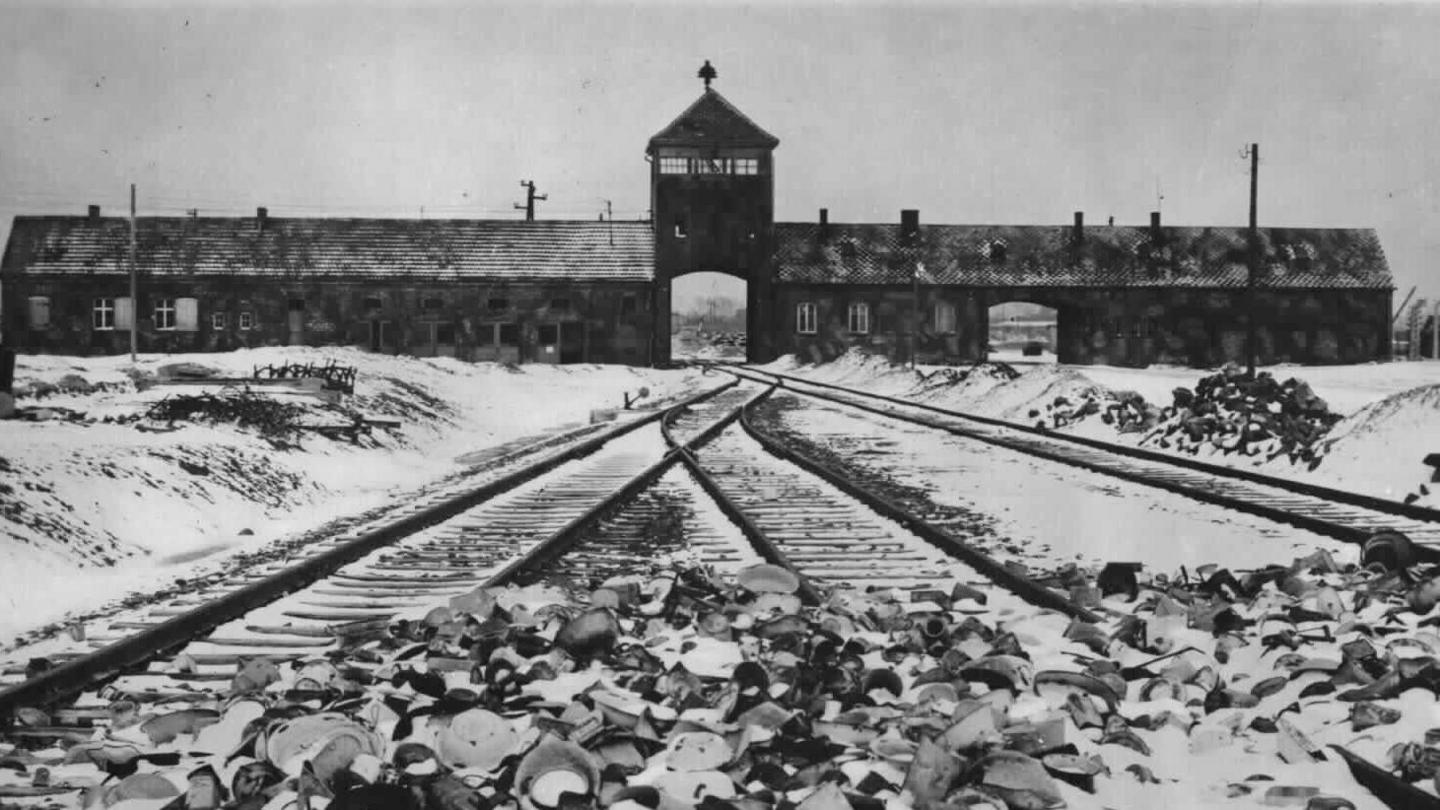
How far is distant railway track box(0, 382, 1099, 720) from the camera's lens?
5234 mm

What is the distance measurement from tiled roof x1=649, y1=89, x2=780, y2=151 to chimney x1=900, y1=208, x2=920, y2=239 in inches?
384

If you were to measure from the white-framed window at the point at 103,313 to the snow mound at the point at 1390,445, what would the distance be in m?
45.8

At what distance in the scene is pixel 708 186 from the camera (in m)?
52.1

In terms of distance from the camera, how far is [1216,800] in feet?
12.1

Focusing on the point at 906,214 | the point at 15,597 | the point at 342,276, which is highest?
the point at 906,214

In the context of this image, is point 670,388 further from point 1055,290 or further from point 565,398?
point 1055,290

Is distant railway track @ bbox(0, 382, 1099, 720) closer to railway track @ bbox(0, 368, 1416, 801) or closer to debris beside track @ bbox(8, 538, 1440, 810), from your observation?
railway track @ bbox(0, 368, 1416, 801)

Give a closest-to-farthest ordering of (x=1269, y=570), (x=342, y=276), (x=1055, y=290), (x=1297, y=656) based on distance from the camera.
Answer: (x=1297, y=656) → (x=1269, y=570) → (x=342, y=276) → (x=1055, y=290)

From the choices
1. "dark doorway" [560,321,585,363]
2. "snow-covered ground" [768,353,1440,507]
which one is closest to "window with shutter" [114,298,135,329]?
"dark doorway" [560,321,585,363]

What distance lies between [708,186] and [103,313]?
24197mm

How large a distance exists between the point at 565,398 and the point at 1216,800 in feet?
92.4

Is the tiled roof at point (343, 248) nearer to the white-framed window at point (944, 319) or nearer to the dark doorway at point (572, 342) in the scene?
the dark doorway at point (572, 342)

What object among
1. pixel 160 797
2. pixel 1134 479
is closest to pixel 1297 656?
pixel 160 797

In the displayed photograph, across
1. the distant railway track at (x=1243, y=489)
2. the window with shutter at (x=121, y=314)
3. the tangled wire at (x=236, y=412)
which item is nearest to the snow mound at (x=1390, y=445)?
the distant railway track at (x=1243, y=489)
